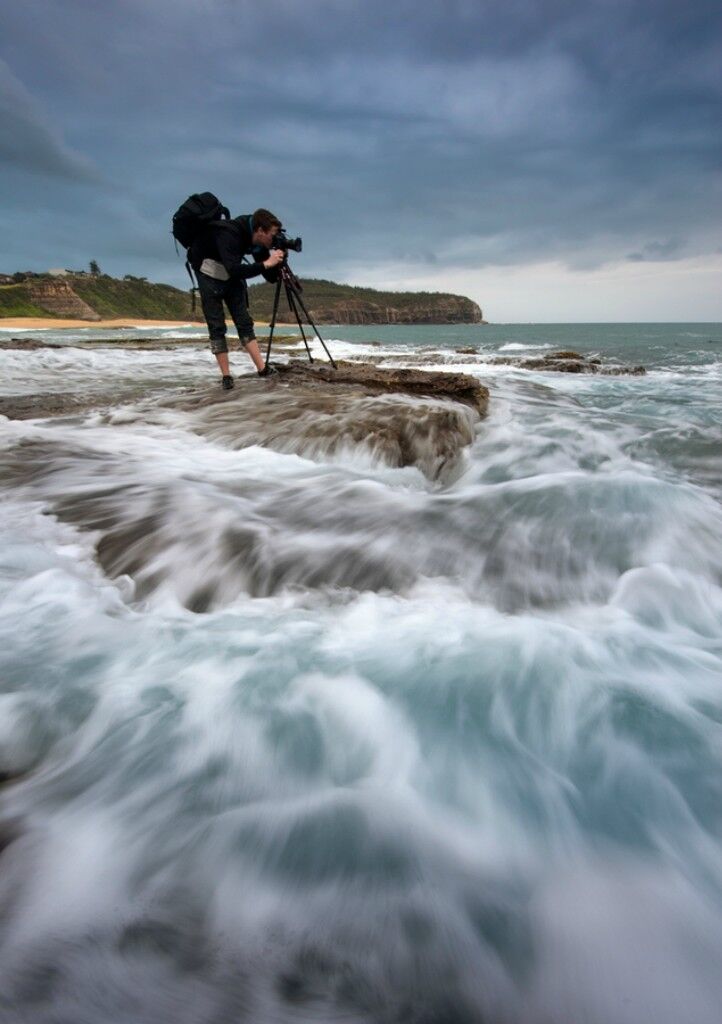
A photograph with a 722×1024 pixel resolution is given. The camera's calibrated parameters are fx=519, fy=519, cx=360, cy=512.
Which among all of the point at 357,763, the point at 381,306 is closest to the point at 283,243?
the point at 357,763

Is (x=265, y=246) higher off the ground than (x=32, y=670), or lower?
higher

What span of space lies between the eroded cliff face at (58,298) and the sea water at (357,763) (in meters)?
112

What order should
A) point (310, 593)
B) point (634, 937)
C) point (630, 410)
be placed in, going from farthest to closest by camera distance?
point (630, 410)
point (310, 593)
point (634, 937)

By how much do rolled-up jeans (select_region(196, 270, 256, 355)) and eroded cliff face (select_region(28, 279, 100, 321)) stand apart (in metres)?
107

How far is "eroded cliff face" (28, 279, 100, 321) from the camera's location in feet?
310

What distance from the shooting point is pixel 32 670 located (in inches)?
76.3

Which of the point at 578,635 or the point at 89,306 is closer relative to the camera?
the point at 578,635

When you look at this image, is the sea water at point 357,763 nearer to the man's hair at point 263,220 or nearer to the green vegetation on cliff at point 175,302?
the man's hair at point 263,220

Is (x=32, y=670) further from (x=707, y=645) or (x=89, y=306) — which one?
(x=89, y=306)

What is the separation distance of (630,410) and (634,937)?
8593 mm

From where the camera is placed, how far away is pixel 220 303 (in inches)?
281

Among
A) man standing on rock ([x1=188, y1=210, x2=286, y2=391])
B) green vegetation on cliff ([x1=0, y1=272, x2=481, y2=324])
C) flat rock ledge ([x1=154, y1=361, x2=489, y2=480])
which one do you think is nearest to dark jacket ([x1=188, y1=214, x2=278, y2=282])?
man standing on rock ([x1=188, y1=210, x2=286, y2=391])

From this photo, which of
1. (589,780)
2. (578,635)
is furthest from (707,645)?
(589,780)

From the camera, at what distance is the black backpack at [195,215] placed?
20.3 ft
